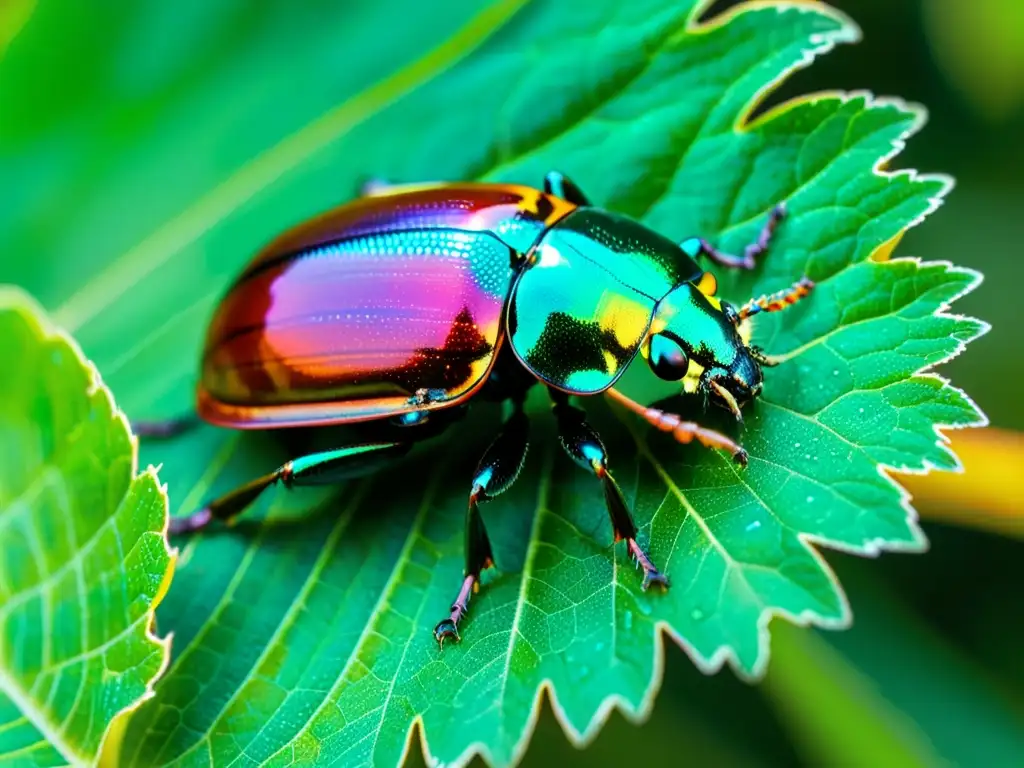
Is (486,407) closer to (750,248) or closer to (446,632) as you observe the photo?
(446,632)

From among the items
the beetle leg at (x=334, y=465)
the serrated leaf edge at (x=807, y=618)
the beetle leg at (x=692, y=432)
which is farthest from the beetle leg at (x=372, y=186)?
the serrated leaf edge at (x=807, y=618)

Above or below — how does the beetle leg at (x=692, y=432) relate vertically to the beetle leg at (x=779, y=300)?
below

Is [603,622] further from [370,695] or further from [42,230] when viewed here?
[42,230]

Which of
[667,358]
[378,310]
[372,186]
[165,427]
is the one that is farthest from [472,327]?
[165,427]

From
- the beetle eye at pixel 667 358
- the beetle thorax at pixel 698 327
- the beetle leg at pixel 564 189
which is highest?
the beetle leg at pixel 564 189

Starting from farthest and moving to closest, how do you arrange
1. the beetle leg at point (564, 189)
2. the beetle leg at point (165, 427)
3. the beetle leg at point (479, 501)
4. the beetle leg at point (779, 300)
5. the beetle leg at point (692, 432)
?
1. the beetle leg at point (165, 427)
2. the beetle leg at point (564, 189)
3. the beetle leg at point (779, 300)
4. the beetle leg at point (479, 501)
5. the beetle leg at point (692, 432)

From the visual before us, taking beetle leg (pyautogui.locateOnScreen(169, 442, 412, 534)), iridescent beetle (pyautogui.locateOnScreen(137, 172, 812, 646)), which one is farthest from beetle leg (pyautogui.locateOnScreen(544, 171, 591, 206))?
beetle leg (pyautogui.locateOnScreen(169, 442, 412, 534))

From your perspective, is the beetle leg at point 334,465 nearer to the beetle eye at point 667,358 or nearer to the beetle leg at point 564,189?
the beetle eye at point 667,358
